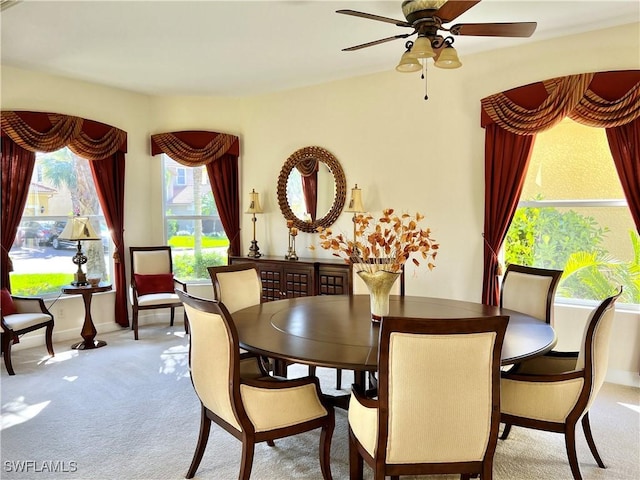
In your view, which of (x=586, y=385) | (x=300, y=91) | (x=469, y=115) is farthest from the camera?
(x=300, y=91)

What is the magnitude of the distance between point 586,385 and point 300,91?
168 inches

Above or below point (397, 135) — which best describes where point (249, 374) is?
below

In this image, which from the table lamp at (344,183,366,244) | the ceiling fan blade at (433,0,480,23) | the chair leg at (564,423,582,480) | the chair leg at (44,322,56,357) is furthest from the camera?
the table lamp at (344,183,366,244)

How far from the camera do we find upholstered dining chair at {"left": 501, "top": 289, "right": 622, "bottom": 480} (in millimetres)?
2129

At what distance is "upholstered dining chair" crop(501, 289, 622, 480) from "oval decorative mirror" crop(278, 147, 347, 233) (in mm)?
3113

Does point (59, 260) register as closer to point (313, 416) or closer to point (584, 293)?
point (313, 416)

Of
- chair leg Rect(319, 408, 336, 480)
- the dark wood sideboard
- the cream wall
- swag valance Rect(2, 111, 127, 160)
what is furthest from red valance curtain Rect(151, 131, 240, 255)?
chair leg Rect(319, 408, 336, 480)

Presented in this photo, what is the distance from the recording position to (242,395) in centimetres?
204

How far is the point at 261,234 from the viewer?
5734 mm

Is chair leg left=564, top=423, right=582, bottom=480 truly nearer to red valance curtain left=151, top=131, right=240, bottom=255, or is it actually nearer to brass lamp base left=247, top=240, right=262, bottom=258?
brass lamp base left=247, top=240, right=262, bottom=258

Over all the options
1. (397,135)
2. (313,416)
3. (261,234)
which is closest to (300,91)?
(397,135)

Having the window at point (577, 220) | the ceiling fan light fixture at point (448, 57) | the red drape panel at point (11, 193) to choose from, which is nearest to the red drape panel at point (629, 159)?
the window at point (577, 220)

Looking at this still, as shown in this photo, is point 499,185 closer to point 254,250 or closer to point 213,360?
point 254,250

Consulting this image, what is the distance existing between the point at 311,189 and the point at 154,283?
6.84ft
